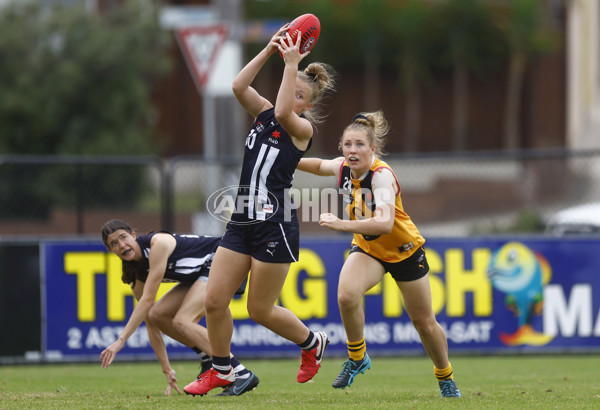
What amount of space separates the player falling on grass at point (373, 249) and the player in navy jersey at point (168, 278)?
92 cm

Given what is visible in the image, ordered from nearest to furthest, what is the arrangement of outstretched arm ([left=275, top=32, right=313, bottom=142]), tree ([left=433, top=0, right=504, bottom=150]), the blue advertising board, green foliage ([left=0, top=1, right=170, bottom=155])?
outstretched arm ([left=275, top=32, right=313, bottom=142]), the blue advertising board, green foliage ([left=0, top=1, right=170, bottom=155]), tree ([left=433, top=0, right=504, bottom=150])

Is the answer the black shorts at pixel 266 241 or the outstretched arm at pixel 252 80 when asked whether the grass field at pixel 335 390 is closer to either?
the black shorts at pixel 266 241

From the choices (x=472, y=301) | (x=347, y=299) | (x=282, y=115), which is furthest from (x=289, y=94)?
(x=472, y=301)

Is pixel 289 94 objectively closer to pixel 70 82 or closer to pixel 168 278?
pixel 168 278

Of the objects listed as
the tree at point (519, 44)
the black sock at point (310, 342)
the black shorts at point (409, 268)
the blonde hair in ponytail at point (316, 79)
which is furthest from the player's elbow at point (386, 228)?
the tree at point (519, 44)

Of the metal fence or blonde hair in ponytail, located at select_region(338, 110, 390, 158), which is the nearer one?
blonde hair in ponytail, located at select_region(338, 110, 390, 158)

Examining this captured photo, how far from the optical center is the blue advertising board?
10.7m

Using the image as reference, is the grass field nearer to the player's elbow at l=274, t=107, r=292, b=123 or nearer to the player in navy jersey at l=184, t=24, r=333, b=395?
the player in navy jersey at l=184, t=24, r=333, b=395

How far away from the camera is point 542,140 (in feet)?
97.6

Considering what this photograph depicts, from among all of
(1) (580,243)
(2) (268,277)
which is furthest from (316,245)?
(2) (268,277)

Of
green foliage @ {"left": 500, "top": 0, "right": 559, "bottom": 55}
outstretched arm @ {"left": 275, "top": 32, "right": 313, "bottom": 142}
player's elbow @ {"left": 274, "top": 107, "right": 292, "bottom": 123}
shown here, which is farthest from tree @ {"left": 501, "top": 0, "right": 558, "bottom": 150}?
player's elbow @ {"left": 274, "top": 107, "right": 292, "bottom": 123}

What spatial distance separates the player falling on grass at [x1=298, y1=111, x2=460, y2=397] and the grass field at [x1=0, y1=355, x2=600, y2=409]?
51 centimetres

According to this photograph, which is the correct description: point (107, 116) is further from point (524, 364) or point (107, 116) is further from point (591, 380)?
point (591, 380)

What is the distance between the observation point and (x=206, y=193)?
38.1ft
